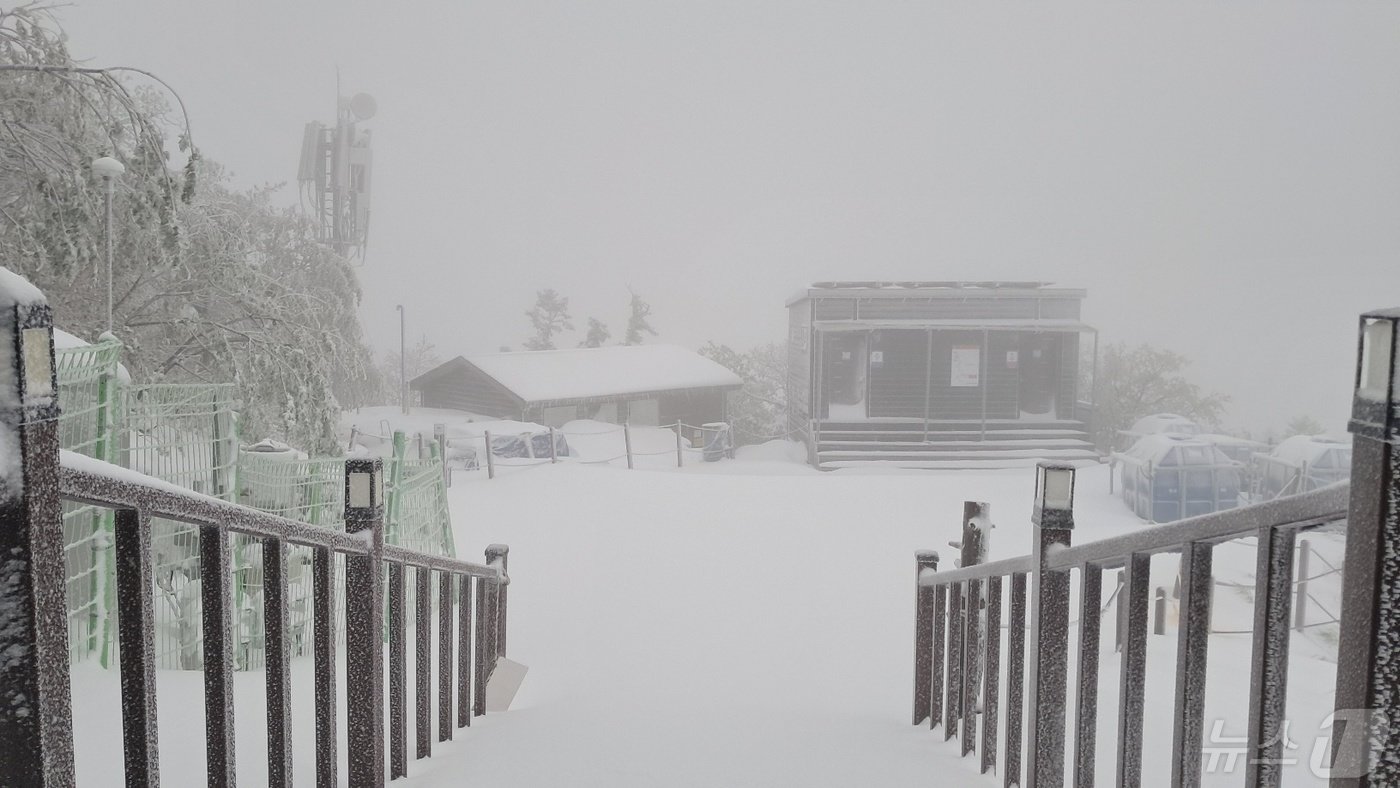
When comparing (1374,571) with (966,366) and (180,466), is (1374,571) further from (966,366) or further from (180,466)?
(966,366)

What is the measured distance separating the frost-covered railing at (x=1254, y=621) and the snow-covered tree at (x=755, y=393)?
88.2ft

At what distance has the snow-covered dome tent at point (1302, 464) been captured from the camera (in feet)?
34.6

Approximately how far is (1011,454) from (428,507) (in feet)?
47.1

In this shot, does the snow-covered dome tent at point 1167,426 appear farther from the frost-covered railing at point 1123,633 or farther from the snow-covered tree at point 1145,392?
the frost-covered railing at point 1123,633

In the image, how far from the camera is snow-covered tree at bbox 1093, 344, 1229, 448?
970 inches

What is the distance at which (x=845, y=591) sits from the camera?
24.1 ft

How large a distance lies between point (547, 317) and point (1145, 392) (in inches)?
1441

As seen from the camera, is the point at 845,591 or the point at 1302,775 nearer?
the point at 1302,775

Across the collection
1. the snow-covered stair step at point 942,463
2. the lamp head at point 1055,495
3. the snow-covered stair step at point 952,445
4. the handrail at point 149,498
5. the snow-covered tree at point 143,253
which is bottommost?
the snow-covered stair step at point 942,463

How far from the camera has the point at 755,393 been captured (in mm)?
33125

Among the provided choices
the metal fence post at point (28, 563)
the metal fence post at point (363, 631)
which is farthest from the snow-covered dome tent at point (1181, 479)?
the metal fence post at point (28, 563)

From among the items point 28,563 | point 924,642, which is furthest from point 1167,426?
point 28,563

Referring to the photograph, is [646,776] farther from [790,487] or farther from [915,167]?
[915,167]

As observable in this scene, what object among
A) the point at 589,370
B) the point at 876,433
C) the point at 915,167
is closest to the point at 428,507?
the point at 876,433
